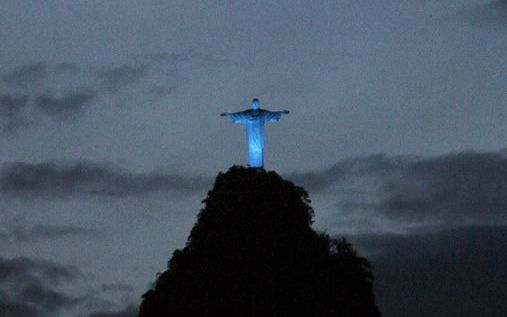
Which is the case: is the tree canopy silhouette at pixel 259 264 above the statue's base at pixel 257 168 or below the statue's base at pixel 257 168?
below

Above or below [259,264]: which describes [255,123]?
above

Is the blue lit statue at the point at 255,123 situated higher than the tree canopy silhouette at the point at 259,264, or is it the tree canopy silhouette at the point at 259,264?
the blue lit statue at the point at 255,123

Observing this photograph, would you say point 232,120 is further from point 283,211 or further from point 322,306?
point 322,306

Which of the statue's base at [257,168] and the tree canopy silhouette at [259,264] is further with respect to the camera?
the statue's base at [257,168]

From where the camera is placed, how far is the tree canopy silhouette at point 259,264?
6084 centimetres

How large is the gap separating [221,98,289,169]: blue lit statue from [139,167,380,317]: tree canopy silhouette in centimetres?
108

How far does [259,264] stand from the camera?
203ft

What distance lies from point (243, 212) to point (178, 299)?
5.32 meters

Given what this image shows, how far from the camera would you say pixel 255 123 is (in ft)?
207

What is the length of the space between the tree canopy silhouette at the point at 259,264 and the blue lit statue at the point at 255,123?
1075mm

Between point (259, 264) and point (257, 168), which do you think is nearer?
point (259, 264)

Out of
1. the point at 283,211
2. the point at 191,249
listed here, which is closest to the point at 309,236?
the point at 283,211

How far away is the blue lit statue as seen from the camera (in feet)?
207

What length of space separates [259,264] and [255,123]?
6.62 m
